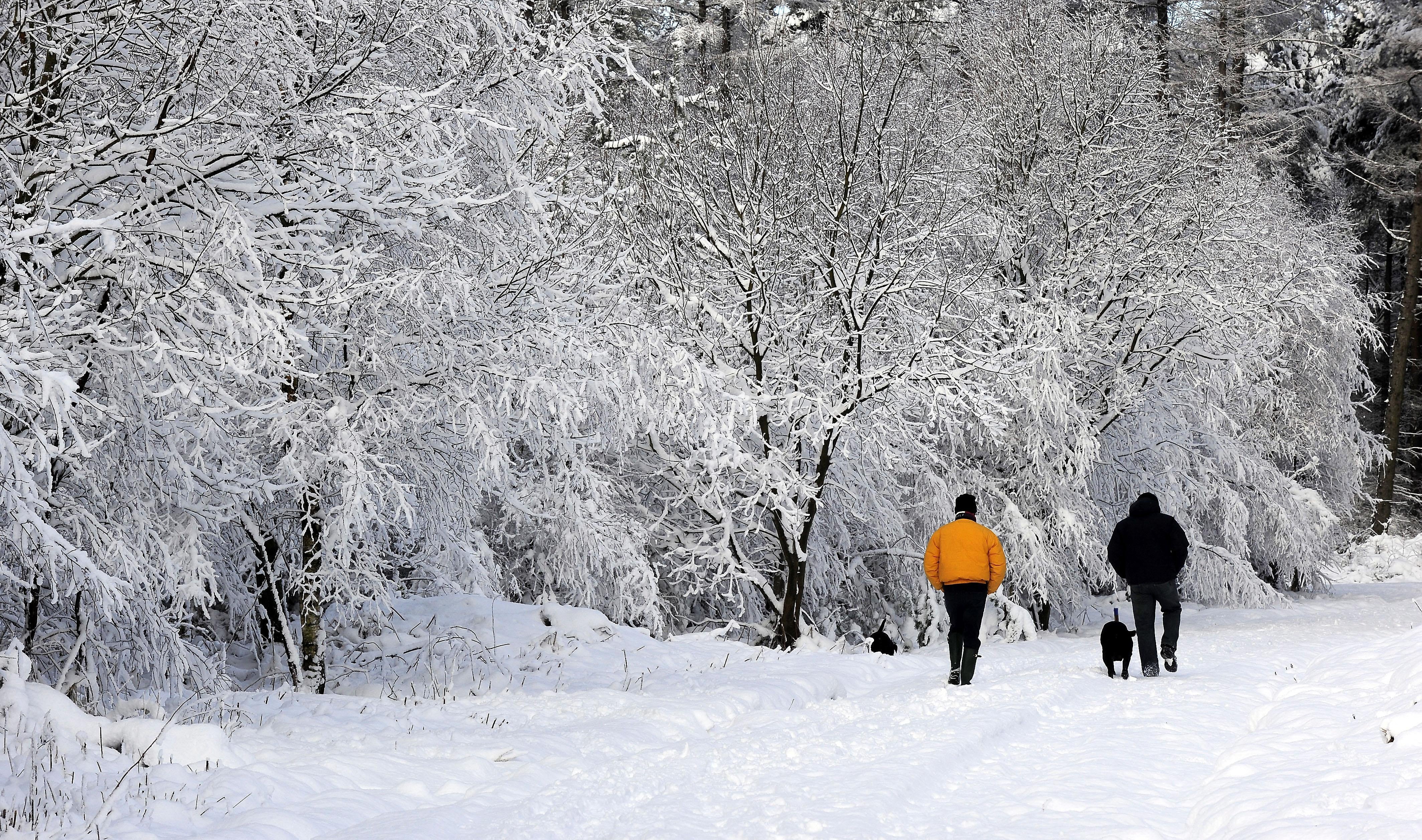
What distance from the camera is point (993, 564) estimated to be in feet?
28.9

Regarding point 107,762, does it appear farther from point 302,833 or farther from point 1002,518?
point 1002,518

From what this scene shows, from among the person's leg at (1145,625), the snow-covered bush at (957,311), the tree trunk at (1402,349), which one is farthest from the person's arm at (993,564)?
the tree trunk at (1402,349)

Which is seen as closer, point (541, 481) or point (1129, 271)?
point (541, 481)

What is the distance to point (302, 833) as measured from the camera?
14.4 feet

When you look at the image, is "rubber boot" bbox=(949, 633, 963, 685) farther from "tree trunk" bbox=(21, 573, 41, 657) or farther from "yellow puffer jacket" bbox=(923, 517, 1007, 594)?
"tree trunk" bbox=(21, 573, 41, 657)

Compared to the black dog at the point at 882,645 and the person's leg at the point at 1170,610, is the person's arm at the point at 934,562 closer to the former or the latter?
the person's leg at the point at 1170,610

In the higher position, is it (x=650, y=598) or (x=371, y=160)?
(x=371, y=160)

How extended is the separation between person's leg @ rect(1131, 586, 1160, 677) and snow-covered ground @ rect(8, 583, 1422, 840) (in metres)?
0.36

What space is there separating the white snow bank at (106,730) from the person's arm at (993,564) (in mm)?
6014

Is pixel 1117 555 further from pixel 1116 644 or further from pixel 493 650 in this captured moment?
pixel 493 650

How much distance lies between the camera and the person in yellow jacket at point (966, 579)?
8.73m

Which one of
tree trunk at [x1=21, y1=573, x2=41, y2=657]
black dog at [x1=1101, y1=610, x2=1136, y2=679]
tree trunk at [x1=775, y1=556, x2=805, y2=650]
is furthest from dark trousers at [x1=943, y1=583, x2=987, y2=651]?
tree trunk at [x1=21, y1=573, x2=41, y2=657]

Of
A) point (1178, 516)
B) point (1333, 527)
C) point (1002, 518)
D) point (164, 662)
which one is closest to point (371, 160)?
point (164, 662)

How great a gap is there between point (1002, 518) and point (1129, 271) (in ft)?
12.6
